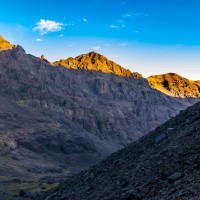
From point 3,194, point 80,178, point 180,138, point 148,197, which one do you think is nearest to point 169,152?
point 180,138

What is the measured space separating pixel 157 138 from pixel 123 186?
354 inches

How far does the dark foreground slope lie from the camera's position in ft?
71.3

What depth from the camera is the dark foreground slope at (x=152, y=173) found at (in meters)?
21.7

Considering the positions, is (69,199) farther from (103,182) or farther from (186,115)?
(186,115)

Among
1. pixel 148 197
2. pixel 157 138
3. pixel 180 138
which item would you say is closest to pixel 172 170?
pixel 148 197

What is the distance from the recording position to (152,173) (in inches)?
1000

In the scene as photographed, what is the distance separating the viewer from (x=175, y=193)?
2033cm

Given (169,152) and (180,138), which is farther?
(180,138)

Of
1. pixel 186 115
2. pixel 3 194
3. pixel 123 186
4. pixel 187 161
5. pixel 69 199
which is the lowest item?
pixel 3 194

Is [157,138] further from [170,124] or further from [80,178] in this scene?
[80,178]

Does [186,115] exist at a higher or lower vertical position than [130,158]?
higher

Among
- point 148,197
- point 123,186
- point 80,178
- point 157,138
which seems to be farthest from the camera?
point 80,178

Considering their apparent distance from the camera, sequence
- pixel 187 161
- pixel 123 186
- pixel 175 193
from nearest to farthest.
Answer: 1. pixel 175 193
2. pixel 187 161
3. pixel 123 186

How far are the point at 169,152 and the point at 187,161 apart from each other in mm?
3729
